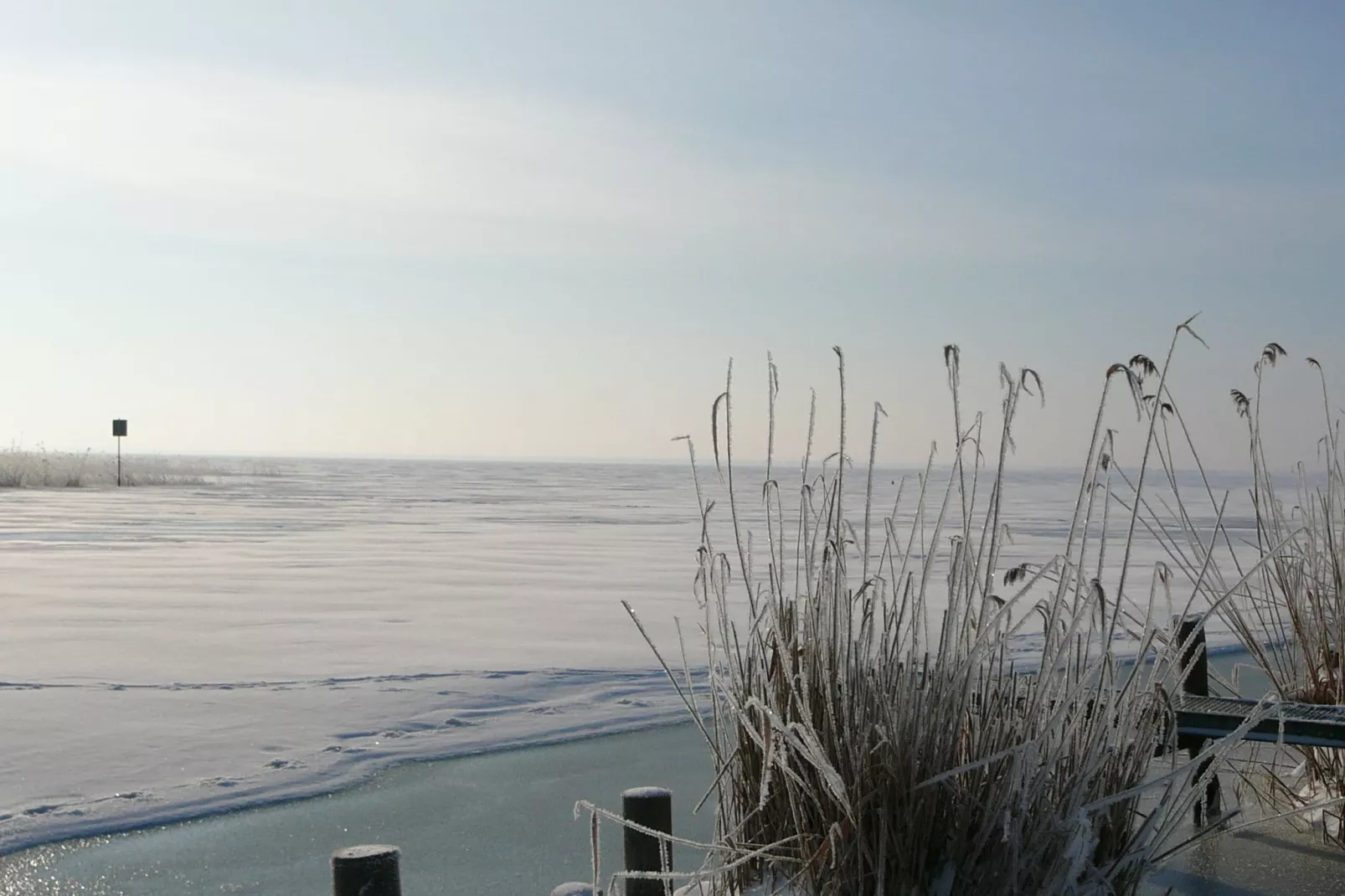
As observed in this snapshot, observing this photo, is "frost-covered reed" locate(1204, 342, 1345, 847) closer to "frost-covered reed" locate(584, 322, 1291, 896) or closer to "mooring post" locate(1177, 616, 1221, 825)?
"mooring post" locate(1177, 616, 1221, 825)

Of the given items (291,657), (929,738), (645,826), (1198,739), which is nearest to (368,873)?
(645,826)

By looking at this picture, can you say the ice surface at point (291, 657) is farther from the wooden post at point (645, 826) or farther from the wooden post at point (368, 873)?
the wooden post at point (368, 873)

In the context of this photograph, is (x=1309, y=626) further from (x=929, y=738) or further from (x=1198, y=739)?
(x=929, y=738)

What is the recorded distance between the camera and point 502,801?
4.60 m

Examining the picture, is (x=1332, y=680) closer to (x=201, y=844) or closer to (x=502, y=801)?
(x=502, y=801)

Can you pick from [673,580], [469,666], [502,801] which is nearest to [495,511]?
[673,580]

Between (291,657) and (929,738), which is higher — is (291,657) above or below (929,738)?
below

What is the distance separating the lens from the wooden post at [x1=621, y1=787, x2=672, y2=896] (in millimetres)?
2986

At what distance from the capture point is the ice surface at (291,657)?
487 centimetres

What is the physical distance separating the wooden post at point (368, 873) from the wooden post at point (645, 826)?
2.36ft

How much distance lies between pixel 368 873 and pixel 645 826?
32.7 inches

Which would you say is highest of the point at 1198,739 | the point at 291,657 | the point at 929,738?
the point at 929,738

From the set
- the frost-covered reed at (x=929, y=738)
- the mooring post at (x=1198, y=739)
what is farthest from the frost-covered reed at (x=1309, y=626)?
the frost-covered reed at (x=929, y=738)

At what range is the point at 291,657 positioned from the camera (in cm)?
723
